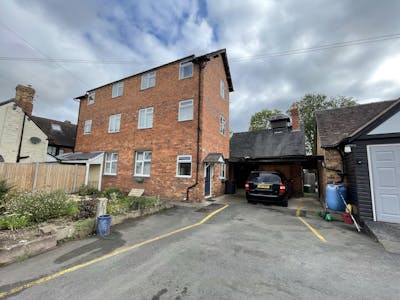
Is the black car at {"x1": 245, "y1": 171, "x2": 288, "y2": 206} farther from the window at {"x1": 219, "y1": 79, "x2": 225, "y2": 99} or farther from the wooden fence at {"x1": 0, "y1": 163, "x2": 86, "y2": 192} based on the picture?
the wooden fence at {"x1": 0, "y1": 163, "x2": 86, "y2": 192}

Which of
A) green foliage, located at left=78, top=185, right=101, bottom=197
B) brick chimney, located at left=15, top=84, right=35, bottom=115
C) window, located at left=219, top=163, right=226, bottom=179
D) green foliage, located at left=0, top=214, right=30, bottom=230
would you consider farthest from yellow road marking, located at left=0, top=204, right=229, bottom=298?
brick chimney, located at left=15, top=84, right=35, bottom=115

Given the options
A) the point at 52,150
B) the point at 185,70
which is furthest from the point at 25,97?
the point at 185,70

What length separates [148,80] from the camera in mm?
13539

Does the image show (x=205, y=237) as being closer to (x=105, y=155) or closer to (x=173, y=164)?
(x=173, y=164)

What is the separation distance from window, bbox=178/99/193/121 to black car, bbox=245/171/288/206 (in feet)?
17.4

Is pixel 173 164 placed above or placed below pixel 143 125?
below

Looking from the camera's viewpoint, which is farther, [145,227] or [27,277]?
[145,227]

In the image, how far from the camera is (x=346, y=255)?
4.09m

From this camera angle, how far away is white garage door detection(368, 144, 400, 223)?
602cm

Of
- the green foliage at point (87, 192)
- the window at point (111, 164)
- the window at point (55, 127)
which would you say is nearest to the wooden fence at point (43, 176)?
the green foliage at point (87, 192)

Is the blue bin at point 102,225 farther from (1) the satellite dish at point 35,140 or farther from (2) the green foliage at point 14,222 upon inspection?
(1) the satellite dish at point 35,140

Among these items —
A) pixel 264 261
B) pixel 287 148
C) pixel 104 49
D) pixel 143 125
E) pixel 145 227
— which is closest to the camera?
pixel 264 261

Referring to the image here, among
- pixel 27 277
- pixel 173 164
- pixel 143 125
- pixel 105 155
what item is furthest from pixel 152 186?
pixel 27 277

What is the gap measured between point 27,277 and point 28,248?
43.2 inches
